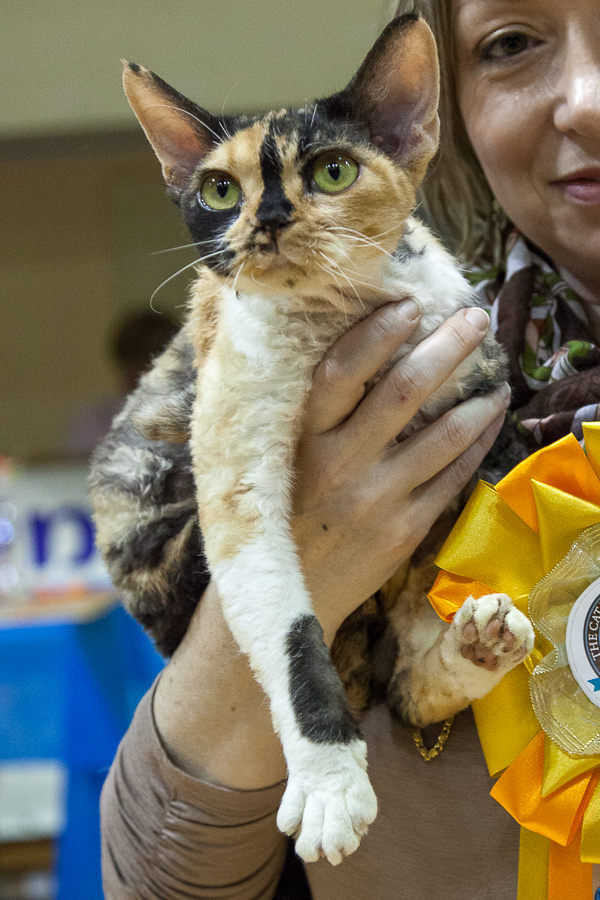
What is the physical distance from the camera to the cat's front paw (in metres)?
0.54

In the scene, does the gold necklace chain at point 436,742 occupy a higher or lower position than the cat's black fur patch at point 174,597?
lower

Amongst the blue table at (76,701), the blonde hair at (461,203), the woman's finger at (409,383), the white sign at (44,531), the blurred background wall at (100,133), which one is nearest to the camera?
the woman's finger at (409,383)

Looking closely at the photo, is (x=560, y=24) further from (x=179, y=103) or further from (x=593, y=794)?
(x=593, y=794)

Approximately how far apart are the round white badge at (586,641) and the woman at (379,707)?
0.55 feet

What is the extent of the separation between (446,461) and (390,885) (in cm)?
49

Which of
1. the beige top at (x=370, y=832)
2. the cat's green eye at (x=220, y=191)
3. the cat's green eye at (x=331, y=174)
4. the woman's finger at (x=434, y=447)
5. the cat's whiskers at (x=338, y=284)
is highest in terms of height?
the cat's green eye at (x=331, y=174)

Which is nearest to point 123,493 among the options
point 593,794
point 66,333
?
point 593,794

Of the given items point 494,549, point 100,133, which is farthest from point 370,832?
point 100,133

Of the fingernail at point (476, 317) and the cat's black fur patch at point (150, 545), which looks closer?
the fingernail at point (476, 317)

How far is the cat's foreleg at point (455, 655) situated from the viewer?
2.15 feet

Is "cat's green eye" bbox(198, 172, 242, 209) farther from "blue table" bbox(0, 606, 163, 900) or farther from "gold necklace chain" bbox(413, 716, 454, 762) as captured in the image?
"blue table" bbox(0, 606, 163, 900)

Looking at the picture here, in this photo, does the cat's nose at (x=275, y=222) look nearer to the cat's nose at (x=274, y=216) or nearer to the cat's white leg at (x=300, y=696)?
the cat's nose at (x=274, y=216)

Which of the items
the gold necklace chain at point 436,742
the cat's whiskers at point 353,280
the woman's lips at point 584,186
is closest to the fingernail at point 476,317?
the cat's whiskers at point 353,280

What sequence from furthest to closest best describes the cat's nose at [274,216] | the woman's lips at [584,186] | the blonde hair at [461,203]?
the blonde hair at [461,203], the woman's lips at [584,186], the cat's nose at [274,216]
